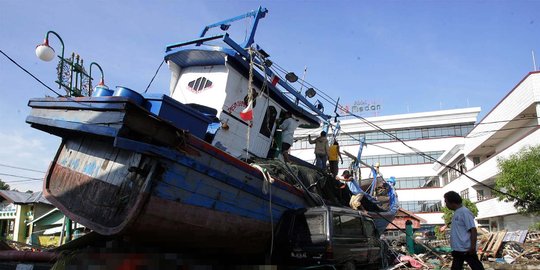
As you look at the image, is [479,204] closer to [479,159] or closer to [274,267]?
[479,159]

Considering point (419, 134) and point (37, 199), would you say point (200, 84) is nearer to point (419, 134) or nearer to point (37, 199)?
point (37, 199)

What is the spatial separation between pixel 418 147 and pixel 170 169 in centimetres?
4321

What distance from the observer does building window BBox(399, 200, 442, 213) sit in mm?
41156

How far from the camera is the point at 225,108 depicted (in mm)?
8141

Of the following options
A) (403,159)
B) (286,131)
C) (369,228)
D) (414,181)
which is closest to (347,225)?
(369,228)

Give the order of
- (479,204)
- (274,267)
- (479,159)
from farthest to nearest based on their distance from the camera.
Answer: (479,159) → (479,204) → (274,267)

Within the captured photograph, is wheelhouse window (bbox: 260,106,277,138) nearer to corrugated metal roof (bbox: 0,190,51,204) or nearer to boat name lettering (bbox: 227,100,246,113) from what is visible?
boat name lettering (bbox: 227,100,246,113)

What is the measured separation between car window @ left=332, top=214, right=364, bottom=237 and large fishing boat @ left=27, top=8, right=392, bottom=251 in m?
0.85

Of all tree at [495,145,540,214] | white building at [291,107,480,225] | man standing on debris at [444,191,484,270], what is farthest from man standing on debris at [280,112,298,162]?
white building at [291,107,480,225]

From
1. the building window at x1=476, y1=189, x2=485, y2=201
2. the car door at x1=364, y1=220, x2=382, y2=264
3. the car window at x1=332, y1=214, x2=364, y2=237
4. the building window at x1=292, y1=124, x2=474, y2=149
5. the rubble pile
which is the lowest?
the rubble pile

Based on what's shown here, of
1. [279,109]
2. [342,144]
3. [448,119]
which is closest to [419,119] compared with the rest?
[448,119]

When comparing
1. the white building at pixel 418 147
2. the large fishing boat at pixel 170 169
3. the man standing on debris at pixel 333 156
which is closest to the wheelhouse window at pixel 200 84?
the large fishing boat at pixel 170 169

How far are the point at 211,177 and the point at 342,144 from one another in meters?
42.3

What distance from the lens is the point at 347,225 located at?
7156mm
